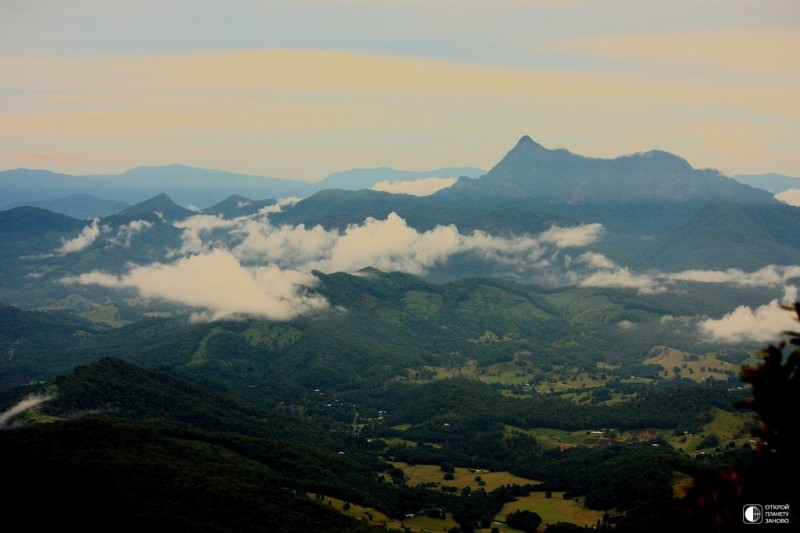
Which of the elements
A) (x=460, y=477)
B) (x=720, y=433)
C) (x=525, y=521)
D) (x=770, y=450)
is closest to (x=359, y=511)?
(x=525, y=521)

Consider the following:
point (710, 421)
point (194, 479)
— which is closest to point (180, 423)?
point (194, 479)

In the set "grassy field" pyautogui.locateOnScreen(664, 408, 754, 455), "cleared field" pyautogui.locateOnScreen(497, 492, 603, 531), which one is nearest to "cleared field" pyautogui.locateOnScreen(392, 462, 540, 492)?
"cleared field" pyautogui.locateOnScreen(497, 492, 603, 531)

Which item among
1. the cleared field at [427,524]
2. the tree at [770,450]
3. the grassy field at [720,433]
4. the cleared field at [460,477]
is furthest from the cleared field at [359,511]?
the tree at [770,450]

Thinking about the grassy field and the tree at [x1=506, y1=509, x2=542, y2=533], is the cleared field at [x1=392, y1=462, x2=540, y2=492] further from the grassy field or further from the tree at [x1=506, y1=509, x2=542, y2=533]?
the grassy field

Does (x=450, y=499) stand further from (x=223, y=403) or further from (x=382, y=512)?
(x=223, y=403)

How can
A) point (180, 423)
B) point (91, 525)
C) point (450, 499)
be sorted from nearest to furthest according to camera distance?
1. point (91, 525)
2. point (450, 499)
3. point (180, 423)

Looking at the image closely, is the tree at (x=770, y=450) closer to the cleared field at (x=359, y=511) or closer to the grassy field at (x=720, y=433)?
the cleared field at (x=359, y=511)

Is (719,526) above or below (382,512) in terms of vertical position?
above
